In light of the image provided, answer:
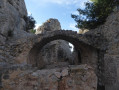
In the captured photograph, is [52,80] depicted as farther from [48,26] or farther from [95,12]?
[48,26]

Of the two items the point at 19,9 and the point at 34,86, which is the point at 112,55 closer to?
the point at 34,86

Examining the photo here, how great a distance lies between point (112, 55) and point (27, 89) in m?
5.29

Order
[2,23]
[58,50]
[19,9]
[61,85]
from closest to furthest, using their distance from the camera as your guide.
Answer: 1. [61,85]
2. [2,23]
3. [19,9]
4. [58,50]

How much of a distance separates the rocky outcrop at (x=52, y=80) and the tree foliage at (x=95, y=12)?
6.60 m

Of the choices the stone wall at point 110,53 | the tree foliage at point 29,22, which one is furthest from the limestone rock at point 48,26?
the stone wall at point 110,53

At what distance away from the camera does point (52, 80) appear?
2684 millimetres

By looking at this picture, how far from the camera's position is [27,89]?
2.67 metres

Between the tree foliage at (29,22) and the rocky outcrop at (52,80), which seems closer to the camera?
the rocky outcrop at (52,80)

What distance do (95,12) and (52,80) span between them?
738 centimetres

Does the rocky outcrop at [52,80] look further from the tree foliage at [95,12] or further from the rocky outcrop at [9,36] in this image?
the tree foliage at [95,12]

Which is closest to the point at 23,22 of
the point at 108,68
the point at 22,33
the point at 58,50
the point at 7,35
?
the point at 22,33

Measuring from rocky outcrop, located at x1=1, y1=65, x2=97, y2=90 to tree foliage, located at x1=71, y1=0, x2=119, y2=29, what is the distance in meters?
6.60

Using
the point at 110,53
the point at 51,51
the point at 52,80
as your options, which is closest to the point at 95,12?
the point at 110,53

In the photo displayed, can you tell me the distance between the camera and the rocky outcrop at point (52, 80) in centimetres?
264
